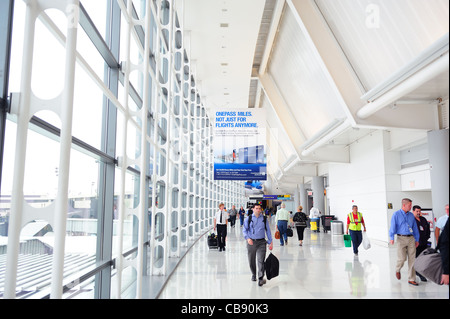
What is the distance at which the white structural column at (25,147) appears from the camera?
2.80 metres

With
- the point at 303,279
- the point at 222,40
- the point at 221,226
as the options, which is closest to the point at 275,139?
the point at 222,40

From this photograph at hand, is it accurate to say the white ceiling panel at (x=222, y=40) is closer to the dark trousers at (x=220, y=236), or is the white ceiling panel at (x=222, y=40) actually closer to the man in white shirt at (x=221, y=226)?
the man in white shirt at (x=221, y=226)

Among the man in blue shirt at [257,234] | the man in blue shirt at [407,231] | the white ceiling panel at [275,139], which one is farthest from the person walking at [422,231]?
the white ceiling panel at [275,139]

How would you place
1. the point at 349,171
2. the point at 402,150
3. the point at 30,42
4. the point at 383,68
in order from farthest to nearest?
the point at 349,171 < the point at 402,150 < the point at 383,68 < the point at 30,42

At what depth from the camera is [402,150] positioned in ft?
50.7

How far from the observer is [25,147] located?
9.47 ft

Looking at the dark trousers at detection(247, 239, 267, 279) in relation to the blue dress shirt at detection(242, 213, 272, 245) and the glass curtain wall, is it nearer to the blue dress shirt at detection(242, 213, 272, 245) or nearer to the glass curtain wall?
the blue dress shirt at detection(242, 213, 272, 245)

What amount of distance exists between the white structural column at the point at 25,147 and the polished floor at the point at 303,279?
4.19 meters

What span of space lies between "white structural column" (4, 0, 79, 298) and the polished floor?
4.19m

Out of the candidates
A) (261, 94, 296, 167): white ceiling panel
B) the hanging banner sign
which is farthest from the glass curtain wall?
(261, 94, 296, 167): white ceiling panel

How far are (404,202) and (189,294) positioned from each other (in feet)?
16.2

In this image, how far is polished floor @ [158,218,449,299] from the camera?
22.8ft

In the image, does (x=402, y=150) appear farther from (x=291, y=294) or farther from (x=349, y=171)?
(x=291, y=294)
